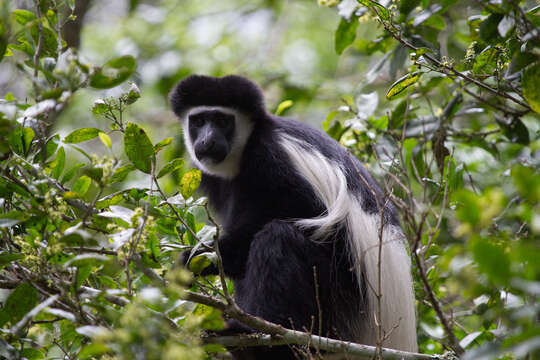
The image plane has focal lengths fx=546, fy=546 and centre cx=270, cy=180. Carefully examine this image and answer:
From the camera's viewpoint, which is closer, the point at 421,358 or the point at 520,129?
the point at 421,358

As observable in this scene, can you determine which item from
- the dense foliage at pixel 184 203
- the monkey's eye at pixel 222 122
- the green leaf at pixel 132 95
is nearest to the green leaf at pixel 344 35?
the dense foliage at pixel 184 203

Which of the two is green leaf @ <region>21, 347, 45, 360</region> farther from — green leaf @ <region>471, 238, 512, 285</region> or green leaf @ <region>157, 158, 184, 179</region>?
green leaf @ <region>471, 238, 512, 285</region>

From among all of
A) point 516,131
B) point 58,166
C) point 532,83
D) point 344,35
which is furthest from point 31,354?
point 516,131

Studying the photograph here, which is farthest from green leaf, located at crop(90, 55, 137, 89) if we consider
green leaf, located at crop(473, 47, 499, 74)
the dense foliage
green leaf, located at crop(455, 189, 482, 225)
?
green leaf, located at crop(473, 47, 499, 74)

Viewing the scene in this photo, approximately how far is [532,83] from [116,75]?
1.45 metres

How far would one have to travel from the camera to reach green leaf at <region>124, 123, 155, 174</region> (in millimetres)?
2029

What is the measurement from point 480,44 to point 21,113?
197 cm

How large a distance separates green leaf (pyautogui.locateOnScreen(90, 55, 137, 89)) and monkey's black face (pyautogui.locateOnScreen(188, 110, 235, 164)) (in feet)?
5.71

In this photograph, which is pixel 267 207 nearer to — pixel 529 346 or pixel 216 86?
pixel 216 86

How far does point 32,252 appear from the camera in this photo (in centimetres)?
181

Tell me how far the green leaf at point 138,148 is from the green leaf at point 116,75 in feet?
1.34

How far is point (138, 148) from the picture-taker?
2057 mm

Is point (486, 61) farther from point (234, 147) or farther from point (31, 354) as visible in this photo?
point (31, 354)

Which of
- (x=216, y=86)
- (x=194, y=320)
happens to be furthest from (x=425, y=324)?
(x=194, y=320)
